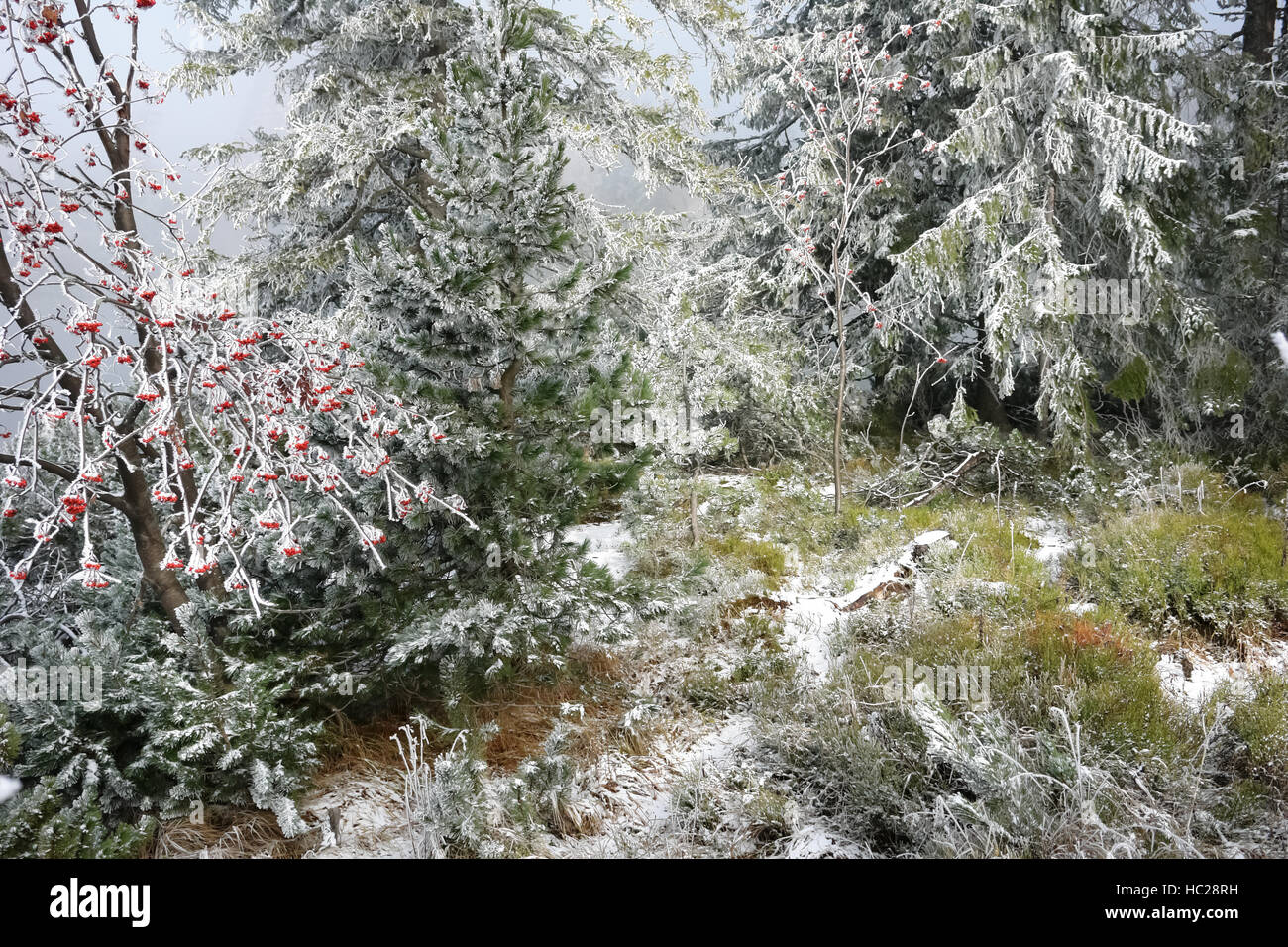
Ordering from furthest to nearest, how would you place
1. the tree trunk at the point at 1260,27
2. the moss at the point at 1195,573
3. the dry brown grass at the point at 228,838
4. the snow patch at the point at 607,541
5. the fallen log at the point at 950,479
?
the tree trunk at the point at 1260,27 → the fallen log at the point at 950,479 → the snow patch at the point at 607,541 → the moss at the point at 1195,573 → the dry brown grass at the point at 228,838

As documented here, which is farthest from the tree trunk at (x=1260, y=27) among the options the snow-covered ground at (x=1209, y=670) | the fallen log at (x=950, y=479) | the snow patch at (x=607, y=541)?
the snow patch at (x=607, y=541)

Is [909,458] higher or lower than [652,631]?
higher

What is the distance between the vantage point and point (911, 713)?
11.5 feet

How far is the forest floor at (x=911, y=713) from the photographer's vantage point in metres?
2.95

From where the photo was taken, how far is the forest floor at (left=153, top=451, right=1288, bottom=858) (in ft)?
9.68

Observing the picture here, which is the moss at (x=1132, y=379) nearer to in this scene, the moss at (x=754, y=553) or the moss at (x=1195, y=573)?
the moss at (x=1195, y=573)

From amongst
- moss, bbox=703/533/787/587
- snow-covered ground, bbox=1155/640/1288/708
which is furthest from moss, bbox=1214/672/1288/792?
moss, bbox=703/533/787/587

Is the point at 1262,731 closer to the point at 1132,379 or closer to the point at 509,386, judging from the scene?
the point at 509,386

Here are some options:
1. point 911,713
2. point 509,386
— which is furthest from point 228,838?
point 911,713

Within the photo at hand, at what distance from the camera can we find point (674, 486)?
8.08 m

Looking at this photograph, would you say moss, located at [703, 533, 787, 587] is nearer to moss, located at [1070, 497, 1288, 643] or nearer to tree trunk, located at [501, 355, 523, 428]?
moss, located at [1070, 497, 1288, 643]

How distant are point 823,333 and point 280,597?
8.93 m
